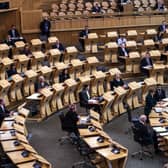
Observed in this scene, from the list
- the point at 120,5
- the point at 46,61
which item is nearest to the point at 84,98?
the point at 46,61

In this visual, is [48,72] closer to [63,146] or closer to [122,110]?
[122,110]

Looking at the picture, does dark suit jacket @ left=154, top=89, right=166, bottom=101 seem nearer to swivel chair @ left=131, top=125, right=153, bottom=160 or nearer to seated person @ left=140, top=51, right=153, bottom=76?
seated person @ left=140, top=51, right=153, bottom=76

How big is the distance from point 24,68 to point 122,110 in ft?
13.4

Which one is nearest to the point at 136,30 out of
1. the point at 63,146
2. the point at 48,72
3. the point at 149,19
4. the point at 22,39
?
the point at 149,19

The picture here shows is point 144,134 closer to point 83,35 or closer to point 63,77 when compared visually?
point 63,77

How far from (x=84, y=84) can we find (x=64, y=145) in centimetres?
377

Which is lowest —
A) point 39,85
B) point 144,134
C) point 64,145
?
point 64,145

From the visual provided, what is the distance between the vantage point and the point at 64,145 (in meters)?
13.6

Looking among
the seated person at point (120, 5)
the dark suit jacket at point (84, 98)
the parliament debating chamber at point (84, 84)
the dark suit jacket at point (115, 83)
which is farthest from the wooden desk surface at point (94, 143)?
the seated person at point (120, 5)

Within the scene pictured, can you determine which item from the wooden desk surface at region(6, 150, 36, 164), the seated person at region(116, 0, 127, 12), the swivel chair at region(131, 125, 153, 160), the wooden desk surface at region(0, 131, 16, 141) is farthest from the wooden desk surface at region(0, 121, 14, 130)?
the seated person at region(116, 0, 127, 12)

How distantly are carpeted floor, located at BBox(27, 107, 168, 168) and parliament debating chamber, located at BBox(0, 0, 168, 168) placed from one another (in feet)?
0.08

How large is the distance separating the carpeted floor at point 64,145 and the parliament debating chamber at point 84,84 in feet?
0.08

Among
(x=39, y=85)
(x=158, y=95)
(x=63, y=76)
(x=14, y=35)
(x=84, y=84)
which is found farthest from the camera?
(x=14, y=35)

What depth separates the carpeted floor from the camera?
12438mm
